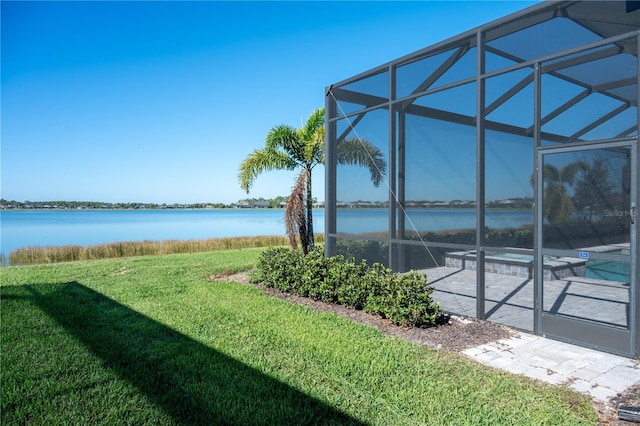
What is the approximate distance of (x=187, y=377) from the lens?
3273 millimetres

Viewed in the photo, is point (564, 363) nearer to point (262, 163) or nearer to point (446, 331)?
point (446, 331)

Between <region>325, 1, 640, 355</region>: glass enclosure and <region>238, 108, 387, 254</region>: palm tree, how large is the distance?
147 centimetres

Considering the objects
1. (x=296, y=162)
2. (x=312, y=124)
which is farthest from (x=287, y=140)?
(x=312, y=124)

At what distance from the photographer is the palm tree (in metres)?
8.77

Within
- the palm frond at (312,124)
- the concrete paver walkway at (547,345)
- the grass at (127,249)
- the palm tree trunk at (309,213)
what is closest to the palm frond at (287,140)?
the palm frond at (312,124)

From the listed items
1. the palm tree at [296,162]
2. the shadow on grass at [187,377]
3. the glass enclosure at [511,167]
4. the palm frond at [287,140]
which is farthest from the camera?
the palm frond at [287,140]

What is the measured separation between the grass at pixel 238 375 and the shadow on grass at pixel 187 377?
0.01 meters

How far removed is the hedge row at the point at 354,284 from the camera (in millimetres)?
4766

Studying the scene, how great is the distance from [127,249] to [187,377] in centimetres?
1331

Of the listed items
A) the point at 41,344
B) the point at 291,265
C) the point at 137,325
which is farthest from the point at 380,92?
the point at 41,344

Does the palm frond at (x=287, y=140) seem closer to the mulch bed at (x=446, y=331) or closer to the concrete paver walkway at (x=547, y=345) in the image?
the concrete paver walkway at (x=547, y=345)

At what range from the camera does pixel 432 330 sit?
4.62 m

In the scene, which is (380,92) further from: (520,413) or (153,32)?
(153,32)

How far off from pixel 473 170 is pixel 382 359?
3115mm
